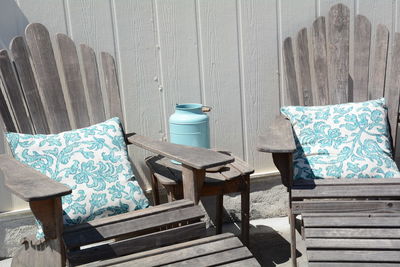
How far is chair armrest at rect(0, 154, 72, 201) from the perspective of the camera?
1440 millimetres

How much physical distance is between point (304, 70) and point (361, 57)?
0.30m

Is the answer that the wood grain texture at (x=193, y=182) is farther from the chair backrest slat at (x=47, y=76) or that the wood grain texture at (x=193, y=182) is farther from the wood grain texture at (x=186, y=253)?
the chair backrest slat at (x=47, y=76)

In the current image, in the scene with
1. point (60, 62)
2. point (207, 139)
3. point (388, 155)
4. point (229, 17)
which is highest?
point (229, 17)

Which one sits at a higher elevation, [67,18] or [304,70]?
[67,18]

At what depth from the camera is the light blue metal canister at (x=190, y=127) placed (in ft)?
7.24

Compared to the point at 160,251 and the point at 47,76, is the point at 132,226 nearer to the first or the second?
the point at 160,251

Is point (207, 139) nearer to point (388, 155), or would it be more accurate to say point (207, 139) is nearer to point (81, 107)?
point (81, 107)

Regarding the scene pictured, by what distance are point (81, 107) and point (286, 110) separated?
994 mm

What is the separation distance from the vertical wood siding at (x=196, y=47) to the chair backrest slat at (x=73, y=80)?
16cm

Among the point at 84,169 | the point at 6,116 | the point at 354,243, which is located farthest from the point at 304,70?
the point at 6,116

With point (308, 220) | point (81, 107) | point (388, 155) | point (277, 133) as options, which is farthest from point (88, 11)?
point (388, 155)

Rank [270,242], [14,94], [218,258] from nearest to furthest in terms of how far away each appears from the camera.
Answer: [218,258]
[14,94]
[270,242]

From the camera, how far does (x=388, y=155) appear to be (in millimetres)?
2342

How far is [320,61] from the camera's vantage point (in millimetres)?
2578
